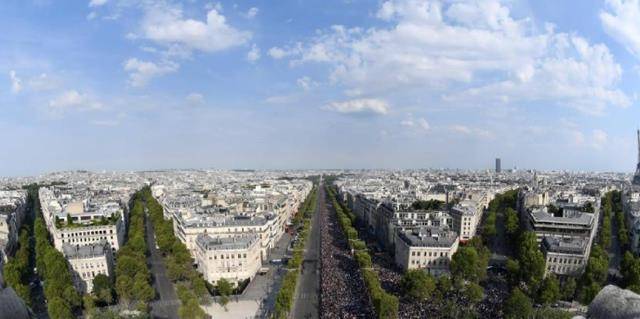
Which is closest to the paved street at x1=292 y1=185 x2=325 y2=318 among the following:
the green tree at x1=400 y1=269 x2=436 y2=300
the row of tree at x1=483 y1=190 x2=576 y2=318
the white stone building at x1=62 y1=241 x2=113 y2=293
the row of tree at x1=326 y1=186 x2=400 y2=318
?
the row of tree at x1=326 y1=186 x2=400 y2=318

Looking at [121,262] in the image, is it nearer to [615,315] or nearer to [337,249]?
[337,249]

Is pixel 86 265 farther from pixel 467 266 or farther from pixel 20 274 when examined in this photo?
pixel 467 266

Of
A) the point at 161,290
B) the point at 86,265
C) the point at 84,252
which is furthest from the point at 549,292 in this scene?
the point at 84,252

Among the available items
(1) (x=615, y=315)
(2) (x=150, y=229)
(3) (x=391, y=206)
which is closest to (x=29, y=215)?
(2) (x=150, y=229)

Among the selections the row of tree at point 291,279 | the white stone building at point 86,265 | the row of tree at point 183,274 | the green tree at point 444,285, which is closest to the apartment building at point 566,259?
the green tree at point 444,285

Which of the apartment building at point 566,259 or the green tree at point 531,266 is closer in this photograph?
the green tree at point 531,266

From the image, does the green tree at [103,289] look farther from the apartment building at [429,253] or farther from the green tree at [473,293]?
the green tree at [473,293]
